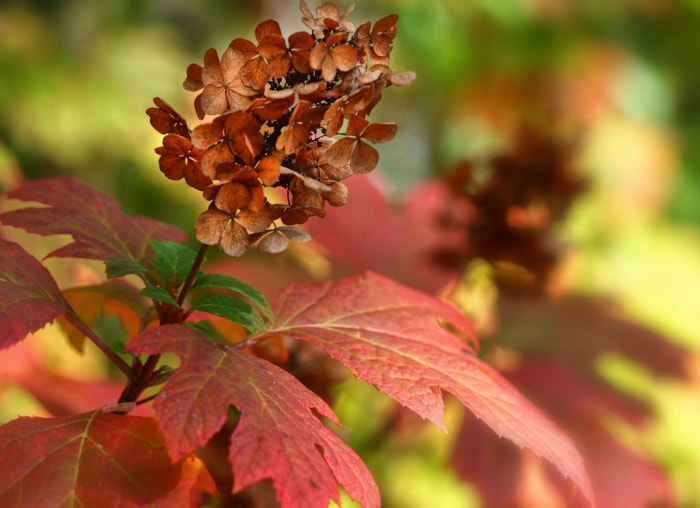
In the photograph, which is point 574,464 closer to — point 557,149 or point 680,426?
point 557,149

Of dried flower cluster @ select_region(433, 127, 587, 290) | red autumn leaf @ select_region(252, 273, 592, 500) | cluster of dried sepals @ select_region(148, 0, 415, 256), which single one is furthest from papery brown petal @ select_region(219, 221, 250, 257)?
dried flower cluster @ select_region(433, 127, 587, 290)

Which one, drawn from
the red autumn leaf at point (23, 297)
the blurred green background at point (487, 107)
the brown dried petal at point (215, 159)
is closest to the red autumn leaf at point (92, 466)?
the red autumn leaf at point (23, 297)

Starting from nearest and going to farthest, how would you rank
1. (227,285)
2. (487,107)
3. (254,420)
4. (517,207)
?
(254,420) → (227,285) → (517,207) → (487,107)

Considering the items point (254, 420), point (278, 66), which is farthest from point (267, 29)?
point (254, 420)

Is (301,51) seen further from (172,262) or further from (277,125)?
(172,262)

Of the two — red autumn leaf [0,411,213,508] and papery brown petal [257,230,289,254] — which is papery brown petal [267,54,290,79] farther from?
red autumn leaf [0,411,213,508]

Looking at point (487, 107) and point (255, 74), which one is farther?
point (487, 107)

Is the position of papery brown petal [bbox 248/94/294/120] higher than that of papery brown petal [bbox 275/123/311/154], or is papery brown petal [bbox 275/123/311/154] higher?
papery brown petal [bbox 248/94/294/120]

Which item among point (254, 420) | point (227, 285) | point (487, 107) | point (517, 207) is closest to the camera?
point (254, 420)
